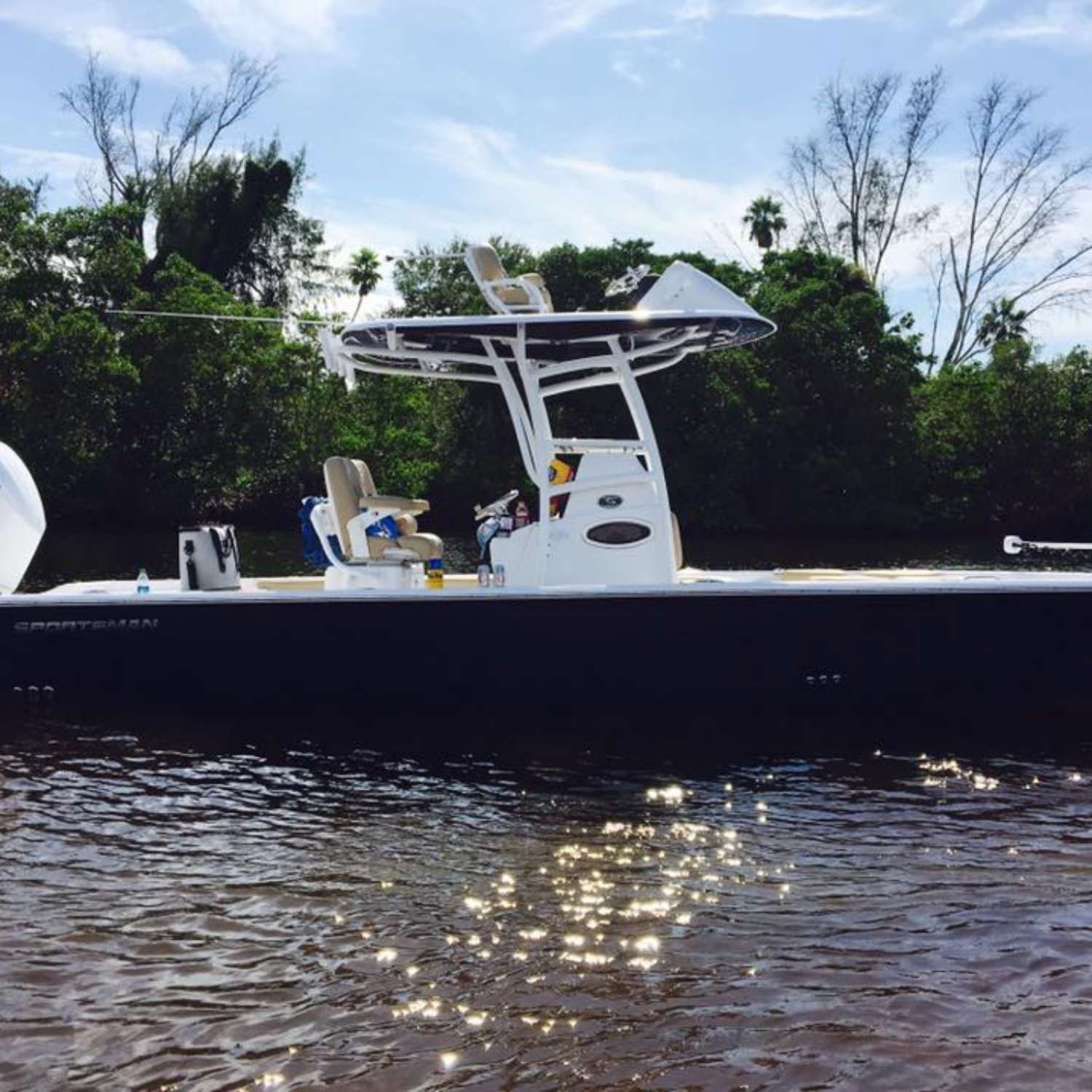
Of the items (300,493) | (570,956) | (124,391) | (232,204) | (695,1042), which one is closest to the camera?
(695,1042)

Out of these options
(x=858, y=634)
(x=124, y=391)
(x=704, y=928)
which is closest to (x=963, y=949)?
(x=704, y=928)

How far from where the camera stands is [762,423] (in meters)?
47.0

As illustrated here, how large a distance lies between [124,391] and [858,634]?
35.6 m

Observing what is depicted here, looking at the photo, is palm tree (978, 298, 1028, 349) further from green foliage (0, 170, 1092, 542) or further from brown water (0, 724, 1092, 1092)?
brown water (0, 724, 1092, 1092)

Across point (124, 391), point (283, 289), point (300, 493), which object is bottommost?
point (300, 493)

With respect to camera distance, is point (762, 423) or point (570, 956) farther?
point (762, 423)

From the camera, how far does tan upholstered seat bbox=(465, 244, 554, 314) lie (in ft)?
38.5

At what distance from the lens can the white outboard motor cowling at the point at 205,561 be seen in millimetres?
12008

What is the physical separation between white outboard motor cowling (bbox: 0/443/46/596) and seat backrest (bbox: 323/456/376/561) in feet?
8.73

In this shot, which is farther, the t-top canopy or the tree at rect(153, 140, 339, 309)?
the tree at rect(153, 140, 339, 309)

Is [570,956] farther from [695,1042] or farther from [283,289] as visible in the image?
[283,289]

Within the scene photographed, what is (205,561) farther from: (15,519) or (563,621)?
(563,621)

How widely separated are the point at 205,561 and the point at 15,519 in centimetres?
178

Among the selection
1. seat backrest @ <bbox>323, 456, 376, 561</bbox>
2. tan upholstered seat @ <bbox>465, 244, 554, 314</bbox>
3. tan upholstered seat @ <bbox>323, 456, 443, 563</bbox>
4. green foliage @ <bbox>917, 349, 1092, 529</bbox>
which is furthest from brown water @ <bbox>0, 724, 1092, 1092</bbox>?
green foliage @ <bbox>917, 349, 1092, 529</bbox>
